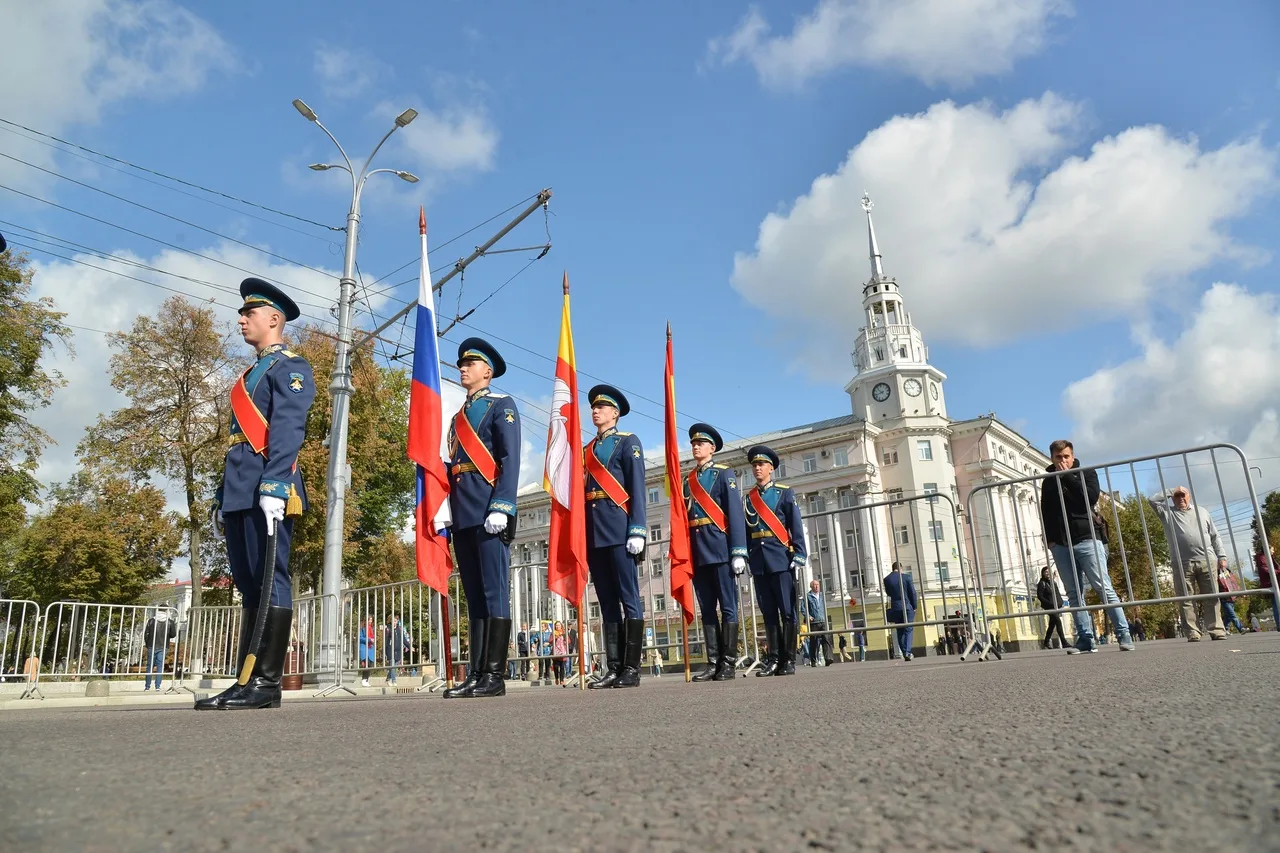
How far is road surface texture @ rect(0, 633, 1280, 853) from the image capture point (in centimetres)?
117

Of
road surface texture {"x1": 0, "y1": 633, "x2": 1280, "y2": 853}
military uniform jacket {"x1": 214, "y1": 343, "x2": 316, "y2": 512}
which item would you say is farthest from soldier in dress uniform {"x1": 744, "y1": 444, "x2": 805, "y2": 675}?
road surface texture {"x1": 0, "y1": 633, "x2": 1280, "y2": 853}

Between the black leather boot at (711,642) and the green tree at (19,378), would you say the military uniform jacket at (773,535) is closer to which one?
the black leather boot at (711,642)

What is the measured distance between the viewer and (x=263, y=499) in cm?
454

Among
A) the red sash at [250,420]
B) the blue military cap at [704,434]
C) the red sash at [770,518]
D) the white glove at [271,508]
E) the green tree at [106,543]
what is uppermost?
the green tree at [106,543]

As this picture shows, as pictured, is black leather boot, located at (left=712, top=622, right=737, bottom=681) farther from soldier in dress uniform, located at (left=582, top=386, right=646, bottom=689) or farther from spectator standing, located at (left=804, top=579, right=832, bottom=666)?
spectator standing, located at (left=804, top=579, right=832, bottom=666)

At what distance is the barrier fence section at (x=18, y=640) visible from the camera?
10.2 meters

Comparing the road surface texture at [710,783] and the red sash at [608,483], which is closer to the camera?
the road surface texture at [710,783]

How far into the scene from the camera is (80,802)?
1543mm

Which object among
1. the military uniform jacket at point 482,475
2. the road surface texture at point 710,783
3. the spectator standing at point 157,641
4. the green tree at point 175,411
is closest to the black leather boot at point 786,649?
the military uniform jacket at point 482,475

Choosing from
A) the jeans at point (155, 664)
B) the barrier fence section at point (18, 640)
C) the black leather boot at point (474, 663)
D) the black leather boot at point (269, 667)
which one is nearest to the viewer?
the black leather boot at point (269, 667)

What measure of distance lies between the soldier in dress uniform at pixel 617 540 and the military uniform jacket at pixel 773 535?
4.71 feet

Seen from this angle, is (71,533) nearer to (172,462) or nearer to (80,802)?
(172,462)

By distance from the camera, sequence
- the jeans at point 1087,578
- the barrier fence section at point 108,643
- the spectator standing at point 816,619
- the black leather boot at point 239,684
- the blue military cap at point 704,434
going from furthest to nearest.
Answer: the spectator standing at point 816,619 → the barrier fence section at point 108,643 → the blue military cap at point 704,434 → the jeans at point 1087,578 → the black leather boot at point 239,684

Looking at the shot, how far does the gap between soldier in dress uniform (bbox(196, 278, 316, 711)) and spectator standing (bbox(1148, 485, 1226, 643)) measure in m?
7.54
